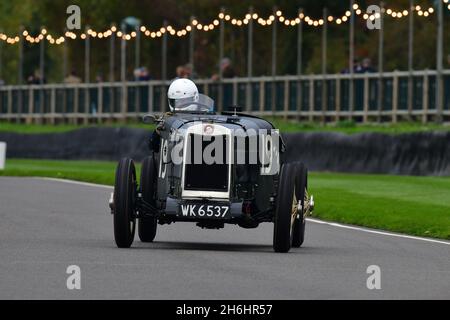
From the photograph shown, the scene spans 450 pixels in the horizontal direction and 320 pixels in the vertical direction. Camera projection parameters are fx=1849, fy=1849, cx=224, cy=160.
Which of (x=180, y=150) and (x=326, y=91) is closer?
(x=180, y=150)

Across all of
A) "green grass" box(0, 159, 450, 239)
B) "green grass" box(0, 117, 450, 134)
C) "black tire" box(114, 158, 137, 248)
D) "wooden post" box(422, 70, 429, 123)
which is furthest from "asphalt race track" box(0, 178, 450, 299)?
"wooden post" box(422, 70, 429, 123)

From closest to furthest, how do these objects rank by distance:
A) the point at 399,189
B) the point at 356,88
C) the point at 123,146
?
the point at 399,189 → the point at 123,146 → the point at 356,88

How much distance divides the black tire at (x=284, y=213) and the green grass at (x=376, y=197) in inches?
166

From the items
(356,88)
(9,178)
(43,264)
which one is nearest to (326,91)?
(356,88)

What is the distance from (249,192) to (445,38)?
55.4 meters

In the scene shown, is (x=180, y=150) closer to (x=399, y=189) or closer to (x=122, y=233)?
(x=122, y=233)

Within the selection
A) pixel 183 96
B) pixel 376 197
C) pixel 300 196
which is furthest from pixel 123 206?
pixel 376 197

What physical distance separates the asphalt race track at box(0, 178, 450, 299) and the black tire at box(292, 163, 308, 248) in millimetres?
218

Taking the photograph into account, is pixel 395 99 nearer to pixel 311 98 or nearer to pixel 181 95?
pixel 311 98

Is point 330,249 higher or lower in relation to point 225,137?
lower

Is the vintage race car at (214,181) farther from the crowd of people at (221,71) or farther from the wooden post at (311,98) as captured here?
the wooden post at (311,98)

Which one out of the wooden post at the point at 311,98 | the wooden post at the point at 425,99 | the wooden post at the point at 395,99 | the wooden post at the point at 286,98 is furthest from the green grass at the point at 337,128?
the wooden post at the point at 395,99

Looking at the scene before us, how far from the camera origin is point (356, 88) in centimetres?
4956

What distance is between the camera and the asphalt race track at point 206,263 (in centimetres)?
1381
